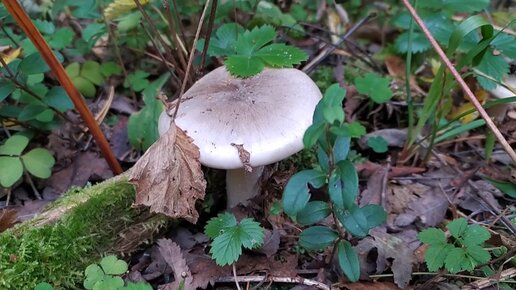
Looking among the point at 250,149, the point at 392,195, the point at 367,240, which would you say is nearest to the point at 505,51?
the point at 392,195

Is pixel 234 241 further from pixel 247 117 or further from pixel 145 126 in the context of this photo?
pixel 145 126

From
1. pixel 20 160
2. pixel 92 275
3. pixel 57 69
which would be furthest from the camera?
pixel 20 160

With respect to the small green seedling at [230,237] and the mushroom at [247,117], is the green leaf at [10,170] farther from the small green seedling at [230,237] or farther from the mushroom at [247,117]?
the small green seedling at [230,237]

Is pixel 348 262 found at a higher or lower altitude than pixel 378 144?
higher

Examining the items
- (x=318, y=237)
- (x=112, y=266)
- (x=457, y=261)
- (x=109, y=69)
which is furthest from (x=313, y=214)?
(x=109, y=69)

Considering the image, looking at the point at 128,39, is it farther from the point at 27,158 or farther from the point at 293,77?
the point at 293,77

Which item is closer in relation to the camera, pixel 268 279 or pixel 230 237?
Answer: pixel 230 237

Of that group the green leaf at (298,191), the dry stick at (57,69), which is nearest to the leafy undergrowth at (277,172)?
the green leaf at (298,191)
